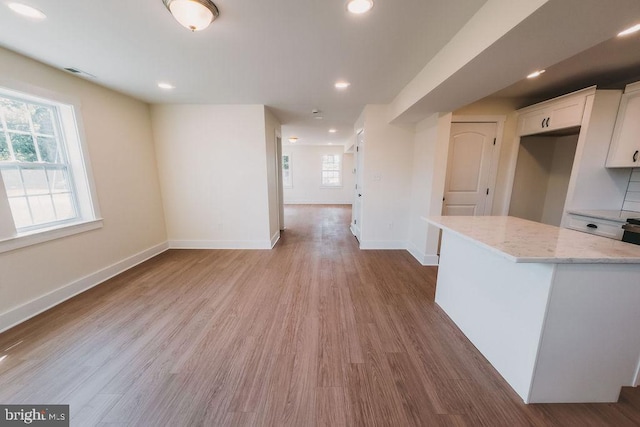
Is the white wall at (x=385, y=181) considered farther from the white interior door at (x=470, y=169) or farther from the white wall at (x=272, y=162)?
the white wall at (x=272, y=162)

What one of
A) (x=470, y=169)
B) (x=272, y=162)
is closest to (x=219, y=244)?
(x=272, y=162)

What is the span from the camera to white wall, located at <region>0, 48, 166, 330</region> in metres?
2.01

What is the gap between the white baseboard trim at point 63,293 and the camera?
1.94 metres

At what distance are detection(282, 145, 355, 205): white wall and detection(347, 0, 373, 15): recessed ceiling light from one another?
24.1 ft

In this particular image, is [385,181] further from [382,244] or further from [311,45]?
[311,45]

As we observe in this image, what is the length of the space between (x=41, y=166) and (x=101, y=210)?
0.70 metres

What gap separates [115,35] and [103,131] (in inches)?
63.4

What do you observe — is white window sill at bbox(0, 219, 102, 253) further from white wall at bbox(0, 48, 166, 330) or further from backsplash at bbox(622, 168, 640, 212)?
backsplash at bbox(622, 168, 640, 212)

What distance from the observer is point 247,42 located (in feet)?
6.03

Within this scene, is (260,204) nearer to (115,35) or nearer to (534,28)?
(115,35)

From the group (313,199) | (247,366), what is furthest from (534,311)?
(313,199)

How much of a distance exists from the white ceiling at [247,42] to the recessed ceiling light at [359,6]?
2.1 inches

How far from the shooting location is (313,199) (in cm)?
919

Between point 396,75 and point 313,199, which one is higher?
point 396,75
